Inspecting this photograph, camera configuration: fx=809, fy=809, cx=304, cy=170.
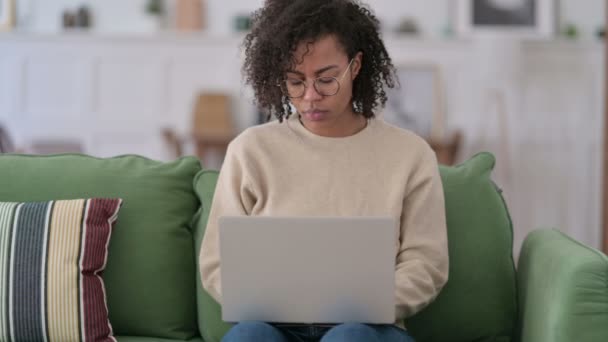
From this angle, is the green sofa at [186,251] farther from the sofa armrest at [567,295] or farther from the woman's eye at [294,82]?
the woman's eye at [294,82]

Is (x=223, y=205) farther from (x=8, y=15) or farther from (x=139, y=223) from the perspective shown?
(x=8, y=15)

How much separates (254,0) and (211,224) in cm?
356

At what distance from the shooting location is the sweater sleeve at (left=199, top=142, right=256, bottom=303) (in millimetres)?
1690

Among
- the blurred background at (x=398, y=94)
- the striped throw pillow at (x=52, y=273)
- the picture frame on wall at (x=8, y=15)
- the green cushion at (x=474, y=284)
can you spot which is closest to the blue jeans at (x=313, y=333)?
the green cushion at (x=474, y=284)

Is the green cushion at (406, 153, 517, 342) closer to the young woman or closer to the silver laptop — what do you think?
the young woman

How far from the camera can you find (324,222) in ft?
4.54

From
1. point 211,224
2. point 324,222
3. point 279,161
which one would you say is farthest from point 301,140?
point 324,222

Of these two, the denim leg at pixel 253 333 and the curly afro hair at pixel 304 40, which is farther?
the curly afro hair at pixel 304 40

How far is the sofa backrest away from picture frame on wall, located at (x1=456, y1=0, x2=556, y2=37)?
3.36 meters

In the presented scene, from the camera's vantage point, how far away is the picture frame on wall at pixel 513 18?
504 centimetres

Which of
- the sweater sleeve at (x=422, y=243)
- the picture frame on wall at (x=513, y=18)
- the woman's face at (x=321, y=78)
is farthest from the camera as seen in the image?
the picture frame on wall at (x=513, y=18)

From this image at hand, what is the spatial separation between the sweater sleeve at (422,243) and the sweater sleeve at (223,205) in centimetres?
34

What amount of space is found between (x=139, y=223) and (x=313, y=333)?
1.75ft

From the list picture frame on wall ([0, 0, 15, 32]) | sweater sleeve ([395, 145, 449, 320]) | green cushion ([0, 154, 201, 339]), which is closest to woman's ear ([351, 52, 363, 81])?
sweater sleeve ([395, 145, 449, 320])
